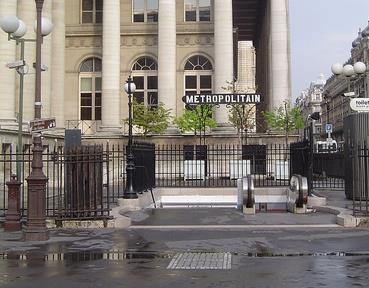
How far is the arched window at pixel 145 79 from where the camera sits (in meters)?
48.8

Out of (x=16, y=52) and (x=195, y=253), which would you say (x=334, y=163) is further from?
(x=195, y=253)

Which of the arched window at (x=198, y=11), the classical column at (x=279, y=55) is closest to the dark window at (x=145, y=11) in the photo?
the arched window at (x=198, y=11)

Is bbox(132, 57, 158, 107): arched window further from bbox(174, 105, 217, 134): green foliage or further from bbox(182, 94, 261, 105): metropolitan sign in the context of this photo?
bbox(182, 94, 261, 105): metropolitan sign

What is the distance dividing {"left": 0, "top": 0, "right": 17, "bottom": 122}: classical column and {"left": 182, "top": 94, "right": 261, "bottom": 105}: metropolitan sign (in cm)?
1496

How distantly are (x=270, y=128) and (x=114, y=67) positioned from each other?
41.5 feet

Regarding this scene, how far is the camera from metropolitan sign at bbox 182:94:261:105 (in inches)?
854

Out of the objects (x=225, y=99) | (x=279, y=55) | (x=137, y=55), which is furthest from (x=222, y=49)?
(x=225, y=99)

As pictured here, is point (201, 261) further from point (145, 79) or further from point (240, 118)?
point (145, 79)

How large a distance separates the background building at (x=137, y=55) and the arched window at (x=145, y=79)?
3.4 inches

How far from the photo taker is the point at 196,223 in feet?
51.3

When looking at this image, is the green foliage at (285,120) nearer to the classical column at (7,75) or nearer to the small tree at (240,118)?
the small tree at (240,118)

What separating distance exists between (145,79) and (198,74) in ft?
15.0

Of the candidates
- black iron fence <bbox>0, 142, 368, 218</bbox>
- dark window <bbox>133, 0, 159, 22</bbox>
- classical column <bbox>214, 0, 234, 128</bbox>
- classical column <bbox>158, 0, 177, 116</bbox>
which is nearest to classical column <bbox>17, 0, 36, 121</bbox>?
black iron fence <bbox>0, 142, 368, 218</bbox>

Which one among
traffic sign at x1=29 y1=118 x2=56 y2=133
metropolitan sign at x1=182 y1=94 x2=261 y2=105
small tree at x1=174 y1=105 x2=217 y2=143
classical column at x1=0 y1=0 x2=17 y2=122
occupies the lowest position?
traffic sign at x1=29 y1=118 x2=56 y2=133
